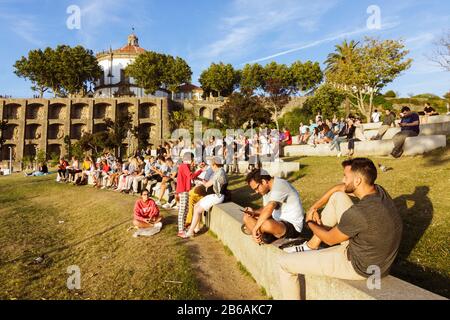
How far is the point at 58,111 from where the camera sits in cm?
5884

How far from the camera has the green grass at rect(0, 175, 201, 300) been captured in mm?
4945

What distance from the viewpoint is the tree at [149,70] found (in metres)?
62.4

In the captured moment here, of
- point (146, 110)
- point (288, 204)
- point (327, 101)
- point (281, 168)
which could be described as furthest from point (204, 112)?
point (288, 204)

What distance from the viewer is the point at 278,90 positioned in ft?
124

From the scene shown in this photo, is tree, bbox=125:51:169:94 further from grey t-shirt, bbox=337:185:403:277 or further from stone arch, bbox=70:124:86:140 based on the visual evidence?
grey t-shirt, bbox=337:185:403:277

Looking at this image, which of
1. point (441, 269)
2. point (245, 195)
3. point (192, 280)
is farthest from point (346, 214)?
point (245, 195)

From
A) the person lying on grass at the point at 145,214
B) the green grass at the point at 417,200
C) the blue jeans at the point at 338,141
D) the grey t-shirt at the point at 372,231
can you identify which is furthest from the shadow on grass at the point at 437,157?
the grey t-shirt at the point at 372,231

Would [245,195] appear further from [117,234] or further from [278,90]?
[278,90]

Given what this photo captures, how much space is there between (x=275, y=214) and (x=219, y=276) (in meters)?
1.35

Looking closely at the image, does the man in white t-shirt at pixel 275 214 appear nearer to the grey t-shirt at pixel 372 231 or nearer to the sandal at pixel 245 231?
the sandal at pixel 245 231

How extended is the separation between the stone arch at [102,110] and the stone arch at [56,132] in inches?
258

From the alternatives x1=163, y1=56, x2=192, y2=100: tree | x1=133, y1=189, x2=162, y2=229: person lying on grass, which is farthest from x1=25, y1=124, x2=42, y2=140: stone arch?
x1=133, y1=189, x2=162, y2=229: person lying on grass
